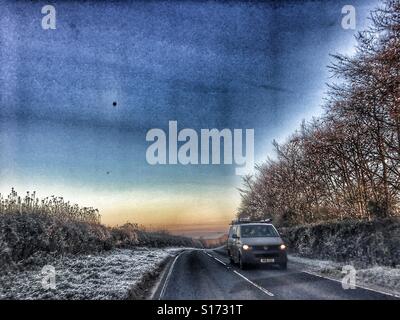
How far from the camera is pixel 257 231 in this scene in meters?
18.5

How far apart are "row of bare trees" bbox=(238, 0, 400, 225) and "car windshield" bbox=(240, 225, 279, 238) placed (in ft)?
14.6

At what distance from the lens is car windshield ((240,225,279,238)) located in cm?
1820

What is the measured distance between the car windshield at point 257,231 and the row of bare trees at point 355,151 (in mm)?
4441

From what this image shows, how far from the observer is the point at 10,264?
1360 centimetres

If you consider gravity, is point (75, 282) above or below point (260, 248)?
below

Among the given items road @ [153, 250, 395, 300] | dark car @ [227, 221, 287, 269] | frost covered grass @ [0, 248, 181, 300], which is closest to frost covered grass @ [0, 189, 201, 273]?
frost covered grass @ [0, 248, 181, 300]

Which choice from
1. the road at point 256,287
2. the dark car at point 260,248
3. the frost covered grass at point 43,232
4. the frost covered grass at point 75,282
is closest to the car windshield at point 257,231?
the dark car at point 260,248

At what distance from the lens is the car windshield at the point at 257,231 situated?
18.2m

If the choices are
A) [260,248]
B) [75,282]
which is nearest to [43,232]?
[75,282]

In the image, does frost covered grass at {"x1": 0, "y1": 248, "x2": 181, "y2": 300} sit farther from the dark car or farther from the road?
the dark car

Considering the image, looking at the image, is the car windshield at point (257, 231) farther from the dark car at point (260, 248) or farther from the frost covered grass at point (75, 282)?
the frost covered grass at point (75, 282)

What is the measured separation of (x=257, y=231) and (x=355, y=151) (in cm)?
776

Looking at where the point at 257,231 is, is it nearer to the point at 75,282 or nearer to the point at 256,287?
the point at 256,287

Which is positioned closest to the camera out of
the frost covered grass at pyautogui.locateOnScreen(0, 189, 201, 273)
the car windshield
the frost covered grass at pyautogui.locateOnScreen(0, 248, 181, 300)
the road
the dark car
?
the road
